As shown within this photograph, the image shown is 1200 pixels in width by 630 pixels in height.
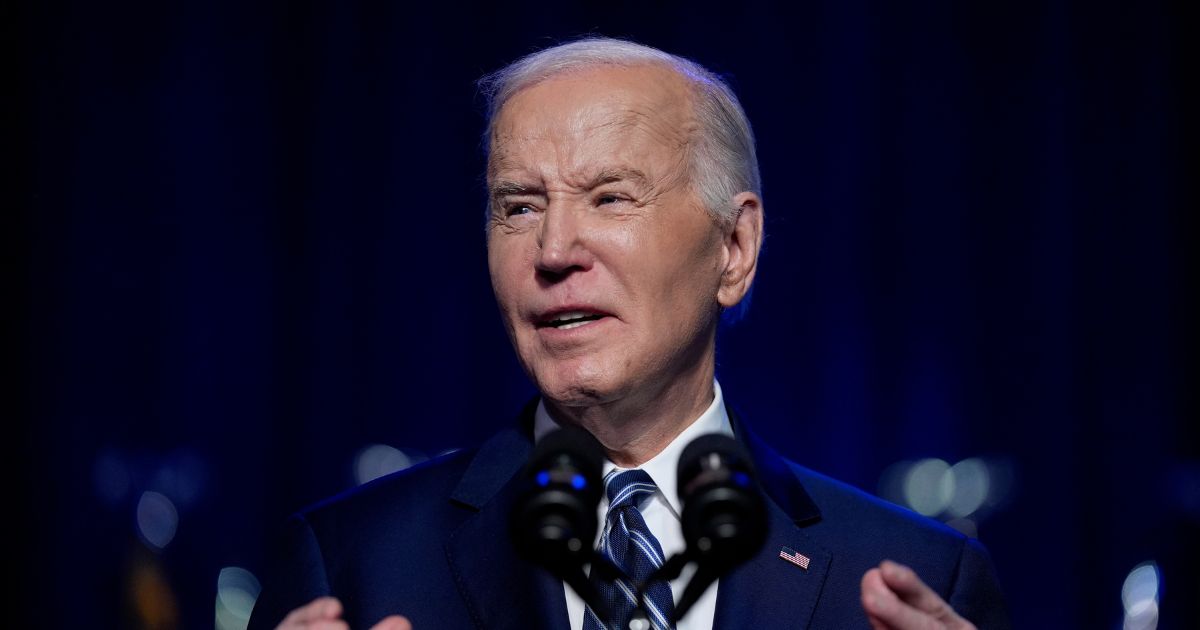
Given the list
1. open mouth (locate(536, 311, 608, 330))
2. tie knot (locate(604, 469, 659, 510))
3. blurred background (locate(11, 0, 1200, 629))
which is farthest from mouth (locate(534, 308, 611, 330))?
blurred background (locate(11, 0, 1200, 629))

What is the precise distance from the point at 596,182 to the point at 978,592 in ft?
3.20

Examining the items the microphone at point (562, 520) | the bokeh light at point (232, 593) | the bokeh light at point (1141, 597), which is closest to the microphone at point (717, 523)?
the microphone at point (562, 520)

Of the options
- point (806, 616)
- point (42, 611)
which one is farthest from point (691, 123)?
point (42, 611)

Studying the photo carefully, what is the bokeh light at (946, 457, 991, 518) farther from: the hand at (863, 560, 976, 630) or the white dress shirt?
the hand at (863, 560, 976, 630)


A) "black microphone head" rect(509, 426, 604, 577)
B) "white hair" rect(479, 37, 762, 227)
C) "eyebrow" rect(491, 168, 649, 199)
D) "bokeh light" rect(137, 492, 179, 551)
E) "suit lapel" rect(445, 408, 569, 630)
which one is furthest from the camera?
"bokeh light" rect(137, 492, 179, 551)

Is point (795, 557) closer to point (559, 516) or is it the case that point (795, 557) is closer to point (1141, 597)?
point (559, 516)

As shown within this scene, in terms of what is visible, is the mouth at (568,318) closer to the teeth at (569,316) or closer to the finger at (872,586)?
the teeth at (569,316)

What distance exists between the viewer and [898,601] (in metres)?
1.52

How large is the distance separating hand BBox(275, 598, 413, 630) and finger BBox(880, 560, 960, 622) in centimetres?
61

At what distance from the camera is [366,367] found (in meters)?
3.41

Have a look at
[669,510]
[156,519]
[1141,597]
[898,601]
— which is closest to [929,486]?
[1141,597]

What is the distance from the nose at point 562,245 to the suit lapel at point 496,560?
37cm

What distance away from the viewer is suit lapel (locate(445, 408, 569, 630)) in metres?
1.86

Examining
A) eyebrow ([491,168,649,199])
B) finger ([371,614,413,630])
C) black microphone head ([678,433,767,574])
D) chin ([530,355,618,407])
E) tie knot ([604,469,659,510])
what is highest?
eyebrow ([491,168,649,199])
